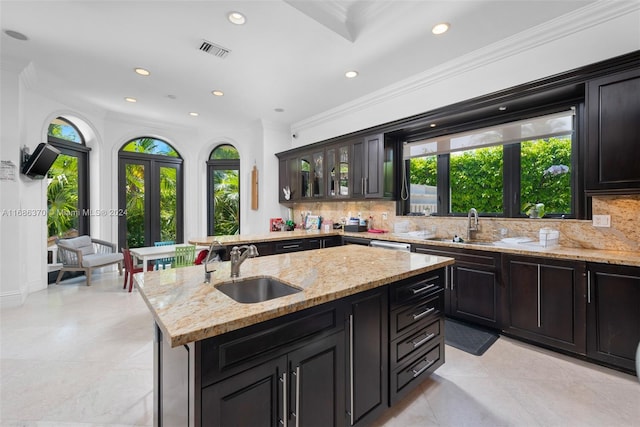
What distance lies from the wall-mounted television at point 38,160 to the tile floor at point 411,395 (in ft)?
7.02

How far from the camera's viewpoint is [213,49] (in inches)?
120

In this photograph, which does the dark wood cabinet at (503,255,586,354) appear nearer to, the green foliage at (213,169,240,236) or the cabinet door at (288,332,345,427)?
the cabinet door at (288,332,345,427)

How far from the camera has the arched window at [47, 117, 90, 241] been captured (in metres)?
4.93

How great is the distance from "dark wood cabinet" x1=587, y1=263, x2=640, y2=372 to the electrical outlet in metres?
0.59

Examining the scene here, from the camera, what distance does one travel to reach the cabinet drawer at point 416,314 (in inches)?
67.2

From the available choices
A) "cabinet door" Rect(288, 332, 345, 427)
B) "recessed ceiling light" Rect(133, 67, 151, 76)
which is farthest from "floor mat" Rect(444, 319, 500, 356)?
"recessed ceiling light" Rect(133, 67, 151, 76)

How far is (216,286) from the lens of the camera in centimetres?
149

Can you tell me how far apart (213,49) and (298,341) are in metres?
3.13

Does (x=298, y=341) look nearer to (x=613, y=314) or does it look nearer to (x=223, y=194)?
(x=613, y=314)

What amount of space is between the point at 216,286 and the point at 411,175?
11.5 feet

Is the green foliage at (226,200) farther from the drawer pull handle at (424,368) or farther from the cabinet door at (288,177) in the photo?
the drawer pull handle at (424,368)

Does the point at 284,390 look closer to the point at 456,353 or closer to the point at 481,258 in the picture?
the point at 456,353

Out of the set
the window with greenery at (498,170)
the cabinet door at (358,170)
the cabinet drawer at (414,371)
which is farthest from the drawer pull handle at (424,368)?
the cabinet door at (358,170)

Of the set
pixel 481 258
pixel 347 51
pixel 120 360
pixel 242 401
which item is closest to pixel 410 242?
pixel 481 258
